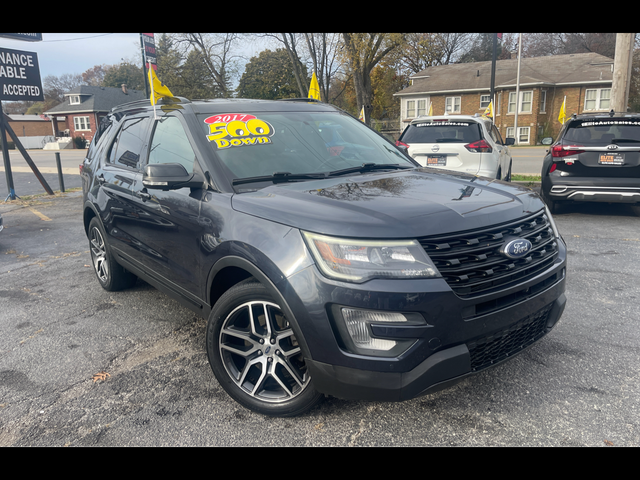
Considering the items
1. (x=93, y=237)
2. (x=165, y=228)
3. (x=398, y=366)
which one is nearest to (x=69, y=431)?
(x=165, y=228)

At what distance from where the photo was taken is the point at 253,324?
2738 mm

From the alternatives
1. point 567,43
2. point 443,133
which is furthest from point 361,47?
point 567,43

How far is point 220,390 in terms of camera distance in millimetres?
3113

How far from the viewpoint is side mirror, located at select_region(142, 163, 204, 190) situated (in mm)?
3064

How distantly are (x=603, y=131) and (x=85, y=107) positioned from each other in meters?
65.9

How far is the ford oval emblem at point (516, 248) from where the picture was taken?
8.21 ft

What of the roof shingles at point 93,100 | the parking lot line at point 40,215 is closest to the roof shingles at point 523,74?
the parking lot line at point 40,215

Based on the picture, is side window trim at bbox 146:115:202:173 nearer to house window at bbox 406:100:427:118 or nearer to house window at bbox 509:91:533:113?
house window at bbox 509:91:533:113

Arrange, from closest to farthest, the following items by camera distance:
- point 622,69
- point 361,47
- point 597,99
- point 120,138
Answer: point 120,138 < point 622,69 < point 361,47 < point 597,99

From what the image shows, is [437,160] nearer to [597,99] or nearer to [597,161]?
[597,161]

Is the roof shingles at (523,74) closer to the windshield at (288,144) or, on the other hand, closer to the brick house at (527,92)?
the brick house at (527,92)

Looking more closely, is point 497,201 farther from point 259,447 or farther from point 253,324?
point 259,447

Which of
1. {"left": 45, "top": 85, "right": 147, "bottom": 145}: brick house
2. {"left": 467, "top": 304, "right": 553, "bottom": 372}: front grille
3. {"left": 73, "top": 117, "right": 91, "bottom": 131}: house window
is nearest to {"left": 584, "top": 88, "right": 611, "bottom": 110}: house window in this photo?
{"left": 467, "top": 304, "right": 553, "bottom": 372}: front grille

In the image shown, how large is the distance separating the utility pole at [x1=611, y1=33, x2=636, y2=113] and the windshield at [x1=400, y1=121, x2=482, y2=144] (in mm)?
4787
